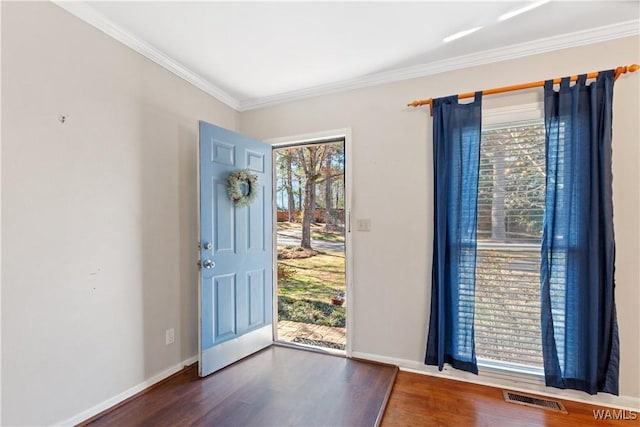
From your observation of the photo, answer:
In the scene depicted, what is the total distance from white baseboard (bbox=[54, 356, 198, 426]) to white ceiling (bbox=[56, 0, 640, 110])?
7.69ft

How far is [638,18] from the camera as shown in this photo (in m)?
1.89

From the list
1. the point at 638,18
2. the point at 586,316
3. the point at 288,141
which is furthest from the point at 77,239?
the point at 638,18

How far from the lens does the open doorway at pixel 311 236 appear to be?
3.70 metres

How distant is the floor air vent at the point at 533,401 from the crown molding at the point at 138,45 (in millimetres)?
3371

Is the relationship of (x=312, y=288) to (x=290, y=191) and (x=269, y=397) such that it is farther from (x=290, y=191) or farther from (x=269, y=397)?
(x=269, y=397)

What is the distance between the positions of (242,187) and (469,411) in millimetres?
2326

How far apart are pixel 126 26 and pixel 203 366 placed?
2.42m

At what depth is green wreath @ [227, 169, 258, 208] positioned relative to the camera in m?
2.57

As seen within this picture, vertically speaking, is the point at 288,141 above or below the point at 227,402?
above

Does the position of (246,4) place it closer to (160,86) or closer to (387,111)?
(160,86)

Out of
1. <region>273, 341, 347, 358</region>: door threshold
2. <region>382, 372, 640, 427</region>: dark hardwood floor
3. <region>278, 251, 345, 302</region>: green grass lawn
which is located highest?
<region>278, 251, 345, 302</region>: green grass lawn

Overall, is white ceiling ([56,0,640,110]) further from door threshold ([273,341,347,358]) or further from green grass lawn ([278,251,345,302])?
door threshold ([273,341,347,358])

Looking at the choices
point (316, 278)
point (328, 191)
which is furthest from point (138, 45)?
point (316, 278)

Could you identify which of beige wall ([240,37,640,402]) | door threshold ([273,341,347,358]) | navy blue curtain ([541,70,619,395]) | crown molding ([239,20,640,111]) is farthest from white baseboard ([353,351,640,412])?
crown molding ([239,20,640,111])
